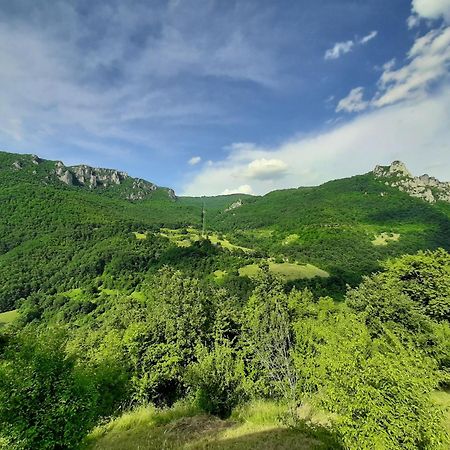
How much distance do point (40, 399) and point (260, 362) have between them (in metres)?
16.7

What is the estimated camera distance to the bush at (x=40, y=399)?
1085 centimetres

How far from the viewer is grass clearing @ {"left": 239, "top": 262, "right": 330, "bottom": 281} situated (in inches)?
5625

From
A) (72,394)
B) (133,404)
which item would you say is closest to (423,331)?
(133,404)

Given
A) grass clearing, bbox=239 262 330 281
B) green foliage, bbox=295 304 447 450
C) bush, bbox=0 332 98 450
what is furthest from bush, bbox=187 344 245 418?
grass clearing, bbox=239 262 330 281

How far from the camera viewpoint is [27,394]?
11.2m

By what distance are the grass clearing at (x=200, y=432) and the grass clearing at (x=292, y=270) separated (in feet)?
395

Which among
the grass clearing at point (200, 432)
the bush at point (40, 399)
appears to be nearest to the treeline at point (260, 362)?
the bush at point (40, 399)

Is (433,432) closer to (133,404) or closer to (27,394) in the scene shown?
(27,394)

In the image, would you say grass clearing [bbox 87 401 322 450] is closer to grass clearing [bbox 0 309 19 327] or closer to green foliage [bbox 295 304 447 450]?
green foliage [bbox 295 304 447 450]

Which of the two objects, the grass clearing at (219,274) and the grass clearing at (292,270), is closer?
the grass clearing at (292,270)

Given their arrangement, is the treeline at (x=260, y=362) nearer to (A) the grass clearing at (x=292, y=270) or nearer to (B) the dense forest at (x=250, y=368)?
(B) the dense forest at (x=250, y=368)

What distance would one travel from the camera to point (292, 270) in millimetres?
149375

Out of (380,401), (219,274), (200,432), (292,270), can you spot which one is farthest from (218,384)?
(292,270)

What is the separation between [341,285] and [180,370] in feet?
401
